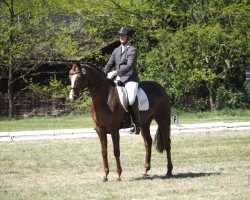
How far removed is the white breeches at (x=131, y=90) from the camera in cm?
1245

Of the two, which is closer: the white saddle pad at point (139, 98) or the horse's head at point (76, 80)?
the horse's head at point (76, 80)

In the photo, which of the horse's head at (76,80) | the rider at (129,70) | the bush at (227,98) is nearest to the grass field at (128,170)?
the rider at (129,70)

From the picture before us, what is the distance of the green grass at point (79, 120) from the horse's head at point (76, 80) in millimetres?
13269

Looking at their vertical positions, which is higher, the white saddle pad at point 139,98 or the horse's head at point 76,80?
the horse's head at point 76,80

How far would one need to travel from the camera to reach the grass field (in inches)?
411

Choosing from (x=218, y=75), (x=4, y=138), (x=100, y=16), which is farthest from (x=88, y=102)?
(x=4, y=138)

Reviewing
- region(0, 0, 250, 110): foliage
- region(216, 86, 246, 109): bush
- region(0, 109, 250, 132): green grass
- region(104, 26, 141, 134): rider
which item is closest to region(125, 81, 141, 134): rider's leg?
region(104, 26, 141, 134): rider

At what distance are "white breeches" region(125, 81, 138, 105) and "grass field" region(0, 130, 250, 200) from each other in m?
1.47

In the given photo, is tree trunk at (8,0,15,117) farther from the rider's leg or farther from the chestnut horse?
the rider's leg

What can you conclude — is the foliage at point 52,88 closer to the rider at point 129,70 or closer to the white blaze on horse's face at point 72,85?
the rider at point 129,70

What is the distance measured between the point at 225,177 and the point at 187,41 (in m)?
21.5

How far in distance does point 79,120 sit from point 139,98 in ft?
58.1

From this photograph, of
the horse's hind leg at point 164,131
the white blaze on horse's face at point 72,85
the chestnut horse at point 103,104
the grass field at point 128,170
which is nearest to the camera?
the grass field at point 128,170

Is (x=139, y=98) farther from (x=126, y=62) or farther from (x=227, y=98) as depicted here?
(x=227, y=98)
